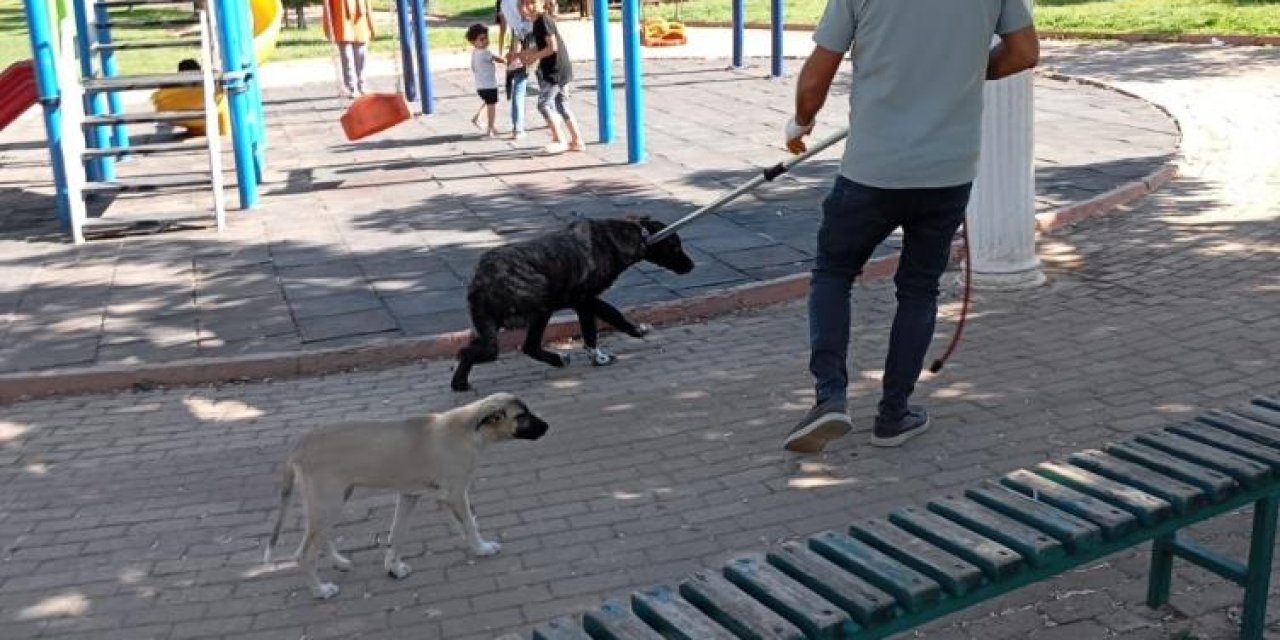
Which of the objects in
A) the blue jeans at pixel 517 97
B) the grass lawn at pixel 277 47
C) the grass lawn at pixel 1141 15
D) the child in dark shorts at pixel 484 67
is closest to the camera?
the blue jeans at pixel 517 97

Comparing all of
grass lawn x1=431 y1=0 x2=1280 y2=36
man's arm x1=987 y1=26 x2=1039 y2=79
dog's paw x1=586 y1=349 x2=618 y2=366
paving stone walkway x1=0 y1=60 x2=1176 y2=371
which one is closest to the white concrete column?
paving stone walkway x1=0 y1=60 x2=1176 y2=371

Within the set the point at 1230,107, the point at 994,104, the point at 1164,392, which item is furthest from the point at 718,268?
the point at 1230,107

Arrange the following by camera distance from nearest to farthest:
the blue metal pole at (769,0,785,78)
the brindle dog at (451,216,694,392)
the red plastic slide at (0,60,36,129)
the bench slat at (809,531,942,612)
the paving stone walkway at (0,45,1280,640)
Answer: the bench slat at (809,531,942,612), the paving stone walkway at (0,45,1280,640), the brindle dog at (451,216,694,392), the red plastic slide at (0,60,36,129), the blue metal pole at (769,0,785,78)

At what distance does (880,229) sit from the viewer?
16.2ft

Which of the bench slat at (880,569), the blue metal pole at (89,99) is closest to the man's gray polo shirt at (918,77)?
the bench slat at (880,569)

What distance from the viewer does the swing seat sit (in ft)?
37.1

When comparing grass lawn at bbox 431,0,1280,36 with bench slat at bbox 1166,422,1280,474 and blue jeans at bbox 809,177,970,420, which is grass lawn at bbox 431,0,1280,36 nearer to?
blue jeans at bbox 809,177,970,420

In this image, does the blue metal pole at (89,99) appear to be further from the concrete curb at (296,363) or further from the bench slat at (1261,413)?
the bench slat at (1261,413)

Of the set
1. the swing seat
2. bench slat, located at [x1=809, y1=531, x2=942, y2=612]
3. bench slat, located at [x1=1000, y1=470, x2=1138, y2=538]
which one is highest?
the swing seat

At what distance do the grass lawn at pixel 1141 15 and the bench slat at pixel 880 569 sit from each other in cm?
1748

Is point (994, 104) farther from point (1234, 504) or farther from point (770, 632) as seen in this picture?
point (770, 632)

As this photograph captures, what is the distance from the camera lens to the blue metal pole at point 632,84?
11.4 meters

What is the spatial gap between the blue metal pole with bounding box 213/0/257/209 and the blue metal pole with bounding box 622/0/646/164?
323cm

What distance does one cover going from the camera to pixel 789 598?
3096mm
